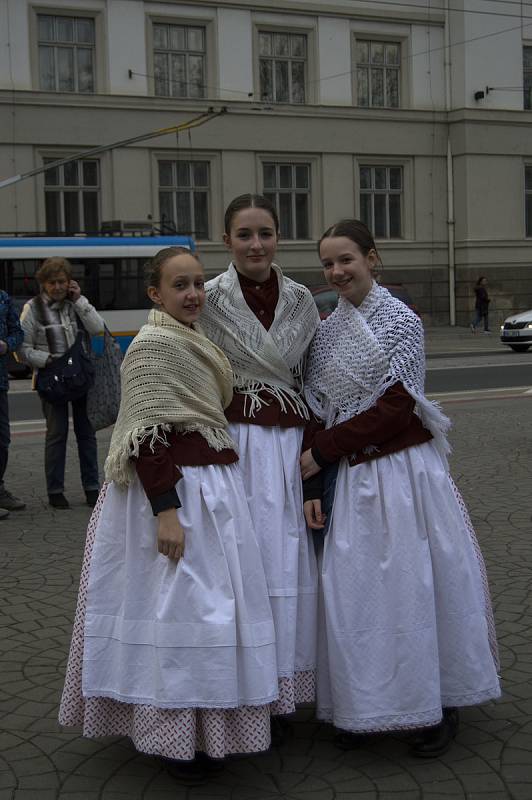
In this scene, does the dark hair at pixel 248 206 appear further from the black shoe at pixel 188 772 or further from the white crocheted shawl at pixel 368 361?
the black shoe at pixel 188 772

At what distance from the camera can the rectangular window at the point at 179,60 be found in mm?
29297

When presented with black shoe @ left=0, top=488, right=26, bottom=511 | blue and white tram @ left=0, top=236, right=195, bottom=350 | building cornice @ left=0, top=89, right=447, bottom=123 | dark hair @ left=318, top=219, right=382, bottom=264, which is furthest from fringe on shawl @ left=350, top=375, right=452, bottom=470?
building cornice @ left=0, top=89, right=447, bottom=123

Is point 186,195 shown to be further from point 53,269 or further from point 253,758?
point 253,758

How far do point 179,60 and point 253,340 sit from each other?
2744 centimetres

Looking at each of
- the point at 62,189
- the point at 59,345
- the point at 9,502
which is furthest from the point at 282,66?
the point at 9,502

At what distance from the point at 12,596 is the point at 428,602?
2.80 metres

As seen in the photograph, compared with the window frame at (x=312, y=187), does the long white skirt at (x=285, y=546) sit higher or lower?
lower

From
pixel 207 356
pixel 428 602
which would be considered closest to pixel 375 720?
pixel 428 602

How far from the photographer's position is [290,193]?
3150 centimetres

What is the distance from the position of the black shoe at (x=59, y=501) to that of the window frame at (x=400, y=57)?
25568mm

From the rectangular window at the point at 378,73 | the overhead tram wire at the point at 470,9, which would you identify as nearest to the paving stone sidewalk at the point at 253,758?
the rectangular window at the point at 378,73

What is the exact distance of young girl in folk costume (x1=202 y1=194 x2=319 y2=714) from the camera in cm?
350

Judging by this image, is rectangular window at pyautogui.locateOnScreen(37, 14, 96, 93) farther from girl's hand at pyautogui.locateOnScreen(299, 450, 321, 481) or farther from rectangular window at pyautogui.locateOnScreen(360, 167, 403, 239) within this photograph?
girl's hand at pyautogui.locateOnScreen(299, 450, 321, 481)

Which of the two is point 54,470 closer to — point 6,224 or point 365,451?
point 365,451
